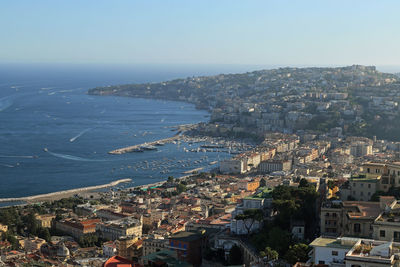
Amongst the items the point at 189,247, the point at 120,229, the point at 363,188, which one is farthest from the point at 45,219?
the point at 363,188

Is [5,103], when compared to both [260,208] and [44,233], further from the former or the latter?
[260,208]

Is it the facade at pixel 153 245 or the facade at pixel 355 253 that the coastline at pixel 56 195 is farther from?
the facade at pixel 355 253

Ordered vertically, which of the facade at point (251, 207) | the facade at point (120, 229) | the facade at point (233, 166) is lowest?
the facade at point (233, 166)

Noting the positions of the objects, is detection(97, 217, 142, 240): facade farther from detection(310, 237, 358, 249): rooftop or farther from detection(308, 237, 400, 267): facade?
detection(310, 237, 358, 249): rooftop

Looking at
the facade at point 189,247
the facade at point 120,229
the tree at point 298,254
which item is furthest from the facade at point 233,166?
the tree at point 298,254

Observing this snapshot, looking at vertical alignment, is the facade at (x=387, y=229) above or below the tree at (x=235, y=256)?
above

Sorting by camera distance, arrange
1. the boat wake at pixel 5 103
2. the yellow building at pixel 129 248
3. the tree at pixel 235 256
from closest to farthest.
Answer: the tree at pixel 235 256 → the yellow building at pixel 129 248 → the boat wake at pixel 5 103

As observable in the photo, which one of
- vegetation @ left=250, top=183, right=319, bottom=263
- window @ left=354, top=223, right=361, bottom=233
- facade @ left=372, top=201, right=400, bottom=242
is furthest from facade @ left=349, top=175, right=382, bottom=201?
facade @ left=372, top=201, right=400, bottom=242
